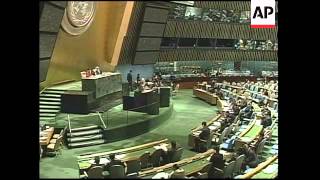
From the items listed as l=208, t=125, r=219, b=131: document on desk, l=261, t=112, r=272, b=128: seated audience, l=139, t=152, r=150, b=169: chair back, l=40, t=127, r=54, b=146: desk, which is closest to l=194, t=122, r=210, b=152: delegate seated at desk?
l=208, t=125, r=219, b=131: document on desk

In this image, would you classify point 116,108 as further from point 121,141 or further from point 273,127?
point 273,127

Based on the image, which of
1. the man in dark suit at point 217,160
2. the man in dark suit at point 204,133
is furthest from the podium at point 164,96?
the man in dark suit at point 217,160

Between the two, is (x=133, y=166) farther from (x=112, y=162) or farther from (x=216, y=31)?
(x=216, y=31)

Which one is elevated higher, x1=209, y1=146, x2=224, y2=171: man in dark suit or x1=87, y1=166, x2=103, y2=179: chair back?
x1=87, y1=166, x2=103, y2=179: chair back

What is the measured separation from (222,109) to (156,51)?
3616 millimetres

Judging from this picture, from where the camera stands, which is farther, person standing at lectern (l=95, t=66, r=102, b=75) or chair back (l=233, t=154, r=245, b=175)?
chair back (l=233, t=154, r=245, b=175)

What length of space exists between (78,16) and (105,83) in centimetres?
121

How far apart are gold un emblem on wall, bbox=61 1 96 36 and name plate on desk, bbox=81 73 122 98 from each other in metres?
0.52

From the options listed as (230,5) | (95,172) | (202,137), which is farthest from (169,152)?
(230,5)

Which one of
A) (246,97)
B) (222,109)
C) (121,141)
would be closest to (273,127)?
(222,109)

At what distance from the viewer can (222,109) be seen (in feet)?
26.6

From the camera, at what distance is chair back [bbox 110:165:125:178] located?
4051 millimetres

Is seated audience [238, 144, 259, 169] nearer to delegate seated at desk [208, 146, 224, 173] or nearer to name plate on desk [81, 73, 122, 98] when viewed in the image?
delegate seated at desk [208, 146, 224, 173]

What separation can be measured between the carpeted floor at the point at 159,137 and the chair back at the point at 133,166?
0.65ft
